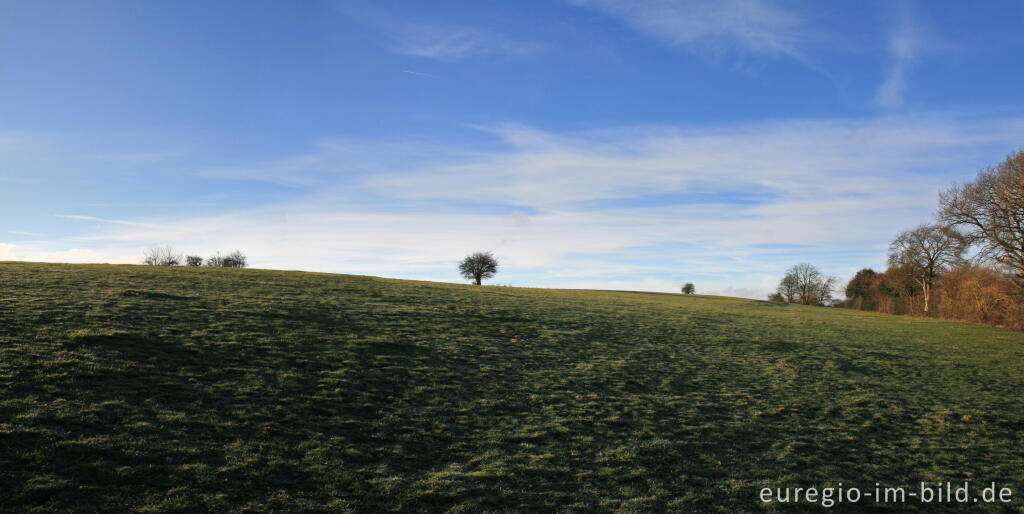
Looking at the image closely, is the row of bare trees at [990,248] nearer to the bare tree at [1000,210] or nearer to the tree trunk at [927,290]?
the bare tree at [1000,210]

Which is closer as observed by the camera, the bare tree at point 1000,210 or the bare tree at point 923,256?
the bare tree at point 1000,210

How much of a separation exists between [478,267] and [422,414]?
205 ft

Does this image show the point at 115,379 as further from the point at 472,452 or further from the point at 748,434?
the point at 748,434

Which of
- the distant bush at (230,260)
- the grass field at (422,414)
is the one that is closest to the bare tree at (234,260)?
the distant bush at (230,260)

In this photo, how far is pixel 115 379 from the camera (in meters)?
9.33

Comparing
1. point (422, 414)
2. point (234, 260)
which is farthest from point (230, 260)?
→ point (422, 414)

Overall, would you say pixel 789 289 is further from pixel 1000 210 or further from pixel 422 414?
pixel 422 414

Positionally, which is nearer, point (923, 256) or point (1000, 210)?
point (1000, 210)

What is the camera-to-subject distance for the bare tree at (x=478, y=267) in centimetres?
7175

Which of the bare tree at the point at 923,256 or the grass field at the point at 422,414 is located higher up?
the bare tree at the point at 923,256

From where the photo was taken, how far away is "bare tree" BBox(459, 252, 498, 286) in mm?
71750

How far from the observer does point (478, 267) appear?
237 feet

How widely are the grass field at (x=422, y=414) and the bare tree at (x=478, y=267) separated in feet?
169

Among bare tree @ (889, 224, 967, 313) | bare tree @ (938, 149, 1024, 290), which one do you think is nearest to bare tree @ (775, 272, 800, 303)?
bare tree @ (889, 224, 967, 313)
